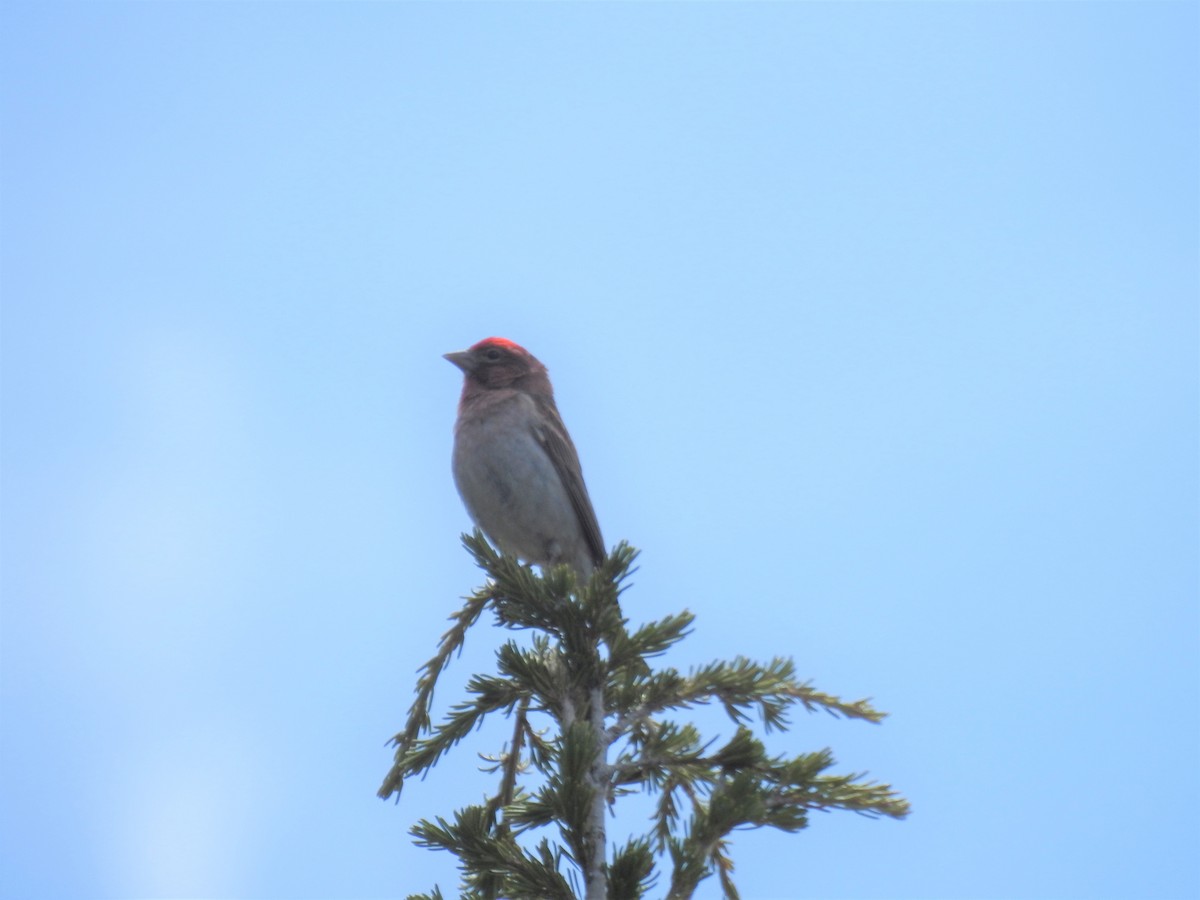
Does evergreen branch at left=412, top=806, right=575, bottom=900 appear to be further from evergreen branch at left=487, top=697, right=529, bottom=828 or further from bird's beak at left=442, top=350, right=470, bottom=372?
bird's beak at left=442, top=350, right=470, bottom=372

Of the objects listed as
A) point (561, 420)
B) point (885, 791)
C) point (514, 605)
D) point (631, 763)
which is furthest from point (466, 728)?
point (561, 420)

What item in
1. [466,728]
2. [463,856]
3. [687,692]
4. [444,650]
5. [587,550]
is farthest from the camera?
[587,550]

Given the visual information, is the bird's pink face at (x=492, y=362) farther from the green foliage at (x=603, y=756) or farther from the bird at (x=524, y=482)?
the green foliage at (x=603, y=756)

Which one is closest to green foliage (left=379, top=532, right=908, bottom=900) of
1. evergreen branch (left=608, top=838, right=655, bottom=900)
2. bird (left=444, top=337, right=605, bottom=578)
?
evergreen branch (left=608, top=838, right=655, bottom=900)

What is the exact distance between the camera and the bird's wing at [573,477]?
7.90 metres

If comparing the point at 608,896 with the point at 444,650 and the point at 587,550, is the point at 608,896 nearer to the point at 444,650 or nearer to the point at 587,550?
the point at 444,650

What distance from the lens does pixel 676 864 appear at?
3.34 m

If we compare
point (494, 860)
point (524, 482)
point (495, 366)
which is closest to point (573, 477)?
point (524, 482)

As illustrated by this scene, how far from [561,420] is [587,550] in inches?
41.1

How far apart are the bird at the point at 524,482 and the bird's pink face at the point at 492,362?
1.37 ft

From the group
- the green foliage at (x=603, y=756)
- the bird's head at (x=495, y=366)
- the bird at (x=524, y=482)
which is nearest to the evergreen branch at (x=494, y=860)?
the green foliage at (x=603, y=756)

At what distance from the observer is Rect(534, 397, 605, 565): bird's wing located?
7.90m

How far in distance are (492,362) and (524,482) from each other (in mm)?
1433

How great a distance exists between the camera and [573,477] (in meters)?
7.93
